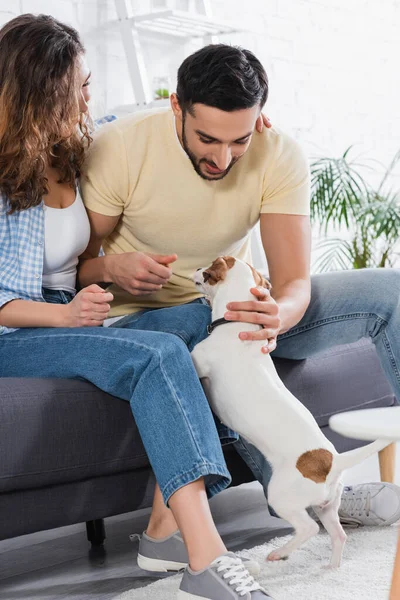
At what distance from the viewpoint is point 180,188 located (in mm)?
1874

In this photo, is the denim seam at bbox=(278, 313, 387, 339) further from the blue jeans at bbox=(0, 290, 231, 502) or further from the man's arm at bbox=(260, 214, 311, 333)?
the blue jeans at bbox=(0, 290, 231, 502)

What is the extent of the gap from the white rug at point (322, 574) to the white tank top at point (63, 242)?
25.5 inches

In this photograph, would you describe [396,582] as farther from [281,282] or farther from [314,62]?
[314,62]

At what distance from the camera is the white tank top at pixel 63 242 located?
174 centimetres

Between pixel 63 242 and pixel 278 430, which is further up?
pixel 63 242

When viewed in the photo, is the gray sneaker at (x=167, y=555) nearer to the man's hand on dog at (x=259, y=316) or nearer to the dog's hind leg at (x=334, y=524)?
the dog's hind leg at (x=334, y=524)

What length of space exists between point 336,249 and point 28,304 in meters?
2.47

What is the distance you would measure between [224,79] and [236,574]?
92 cm

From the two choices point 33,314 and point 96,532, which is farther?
point 96,532

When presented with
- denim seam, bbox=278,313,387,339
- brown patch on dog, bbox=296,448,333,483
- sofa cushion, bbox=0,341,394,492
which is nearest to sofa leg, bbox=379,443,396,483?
denim seam, bbox=278,313,387,339

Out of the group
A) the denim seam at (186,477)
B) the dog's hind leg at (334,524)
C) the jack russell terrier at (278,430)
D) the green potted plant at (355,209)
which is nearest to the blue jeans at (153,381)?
the denim seam at (186,477)

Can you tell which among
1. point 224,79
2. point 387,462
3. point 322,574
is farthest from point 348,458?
point 224,79

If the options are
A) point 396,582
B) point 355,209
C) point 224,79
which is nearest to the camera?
point 396,582

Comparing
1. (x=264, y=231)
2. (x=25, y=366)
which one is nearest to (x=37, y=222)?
(x=25, y=366)
